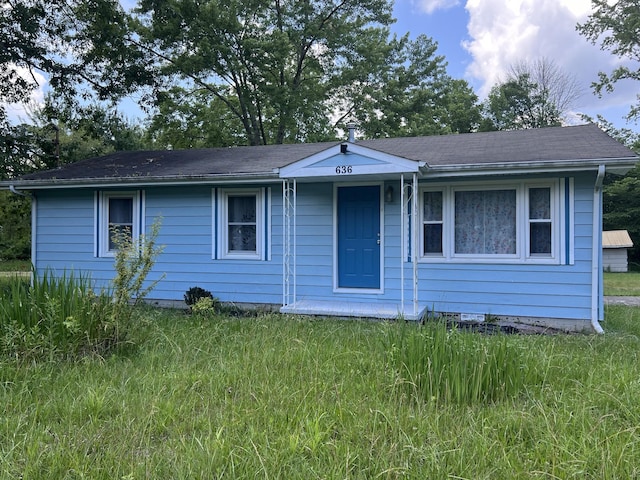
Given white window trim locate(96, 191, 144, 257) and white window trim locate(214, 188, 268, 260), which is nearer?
white window trim locate(214, 188, 268, 260)

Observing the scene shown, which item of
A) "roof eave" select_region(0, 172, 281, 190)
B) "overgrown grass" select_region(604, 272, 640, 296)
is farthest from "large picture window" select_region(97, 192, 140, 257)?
"overgrown grass" select_region(604, 272, 640, 296)

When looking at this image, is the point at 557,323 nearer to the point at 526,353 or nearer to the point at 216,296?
the point at 526,353

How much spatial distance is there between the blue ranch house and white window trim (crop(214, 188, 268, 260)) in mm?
28

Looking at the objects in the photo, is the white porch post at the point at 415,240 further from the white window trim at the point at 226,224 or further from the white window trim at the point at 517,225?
the white window trim at the point at 226,224

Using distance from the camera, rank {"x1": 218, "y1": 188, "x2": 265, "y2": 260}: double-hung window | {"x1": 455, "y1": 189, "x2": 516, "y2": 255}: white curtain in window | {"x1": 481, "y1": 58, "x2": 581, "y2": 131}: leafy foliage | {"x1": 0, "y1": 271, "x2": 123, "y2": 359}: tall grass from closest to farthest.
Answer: {"x1": 0, "y1": 271, "x2": 123, "y2": 359}: tall grass → {"x1": 455, "y1": 189, "x2": 516, "y2": 255}: white curtain in window → {"x1": 218, "y1": 188, "x2": 265, "y2": 260}: double-hung window → {"x1": 481, "y1": 58, "x2": 581, "y2": 131}: leafy foliage

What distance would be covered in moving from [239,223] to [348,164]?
2793mm

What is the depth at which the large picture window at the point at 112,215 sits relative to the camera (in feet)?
31.2

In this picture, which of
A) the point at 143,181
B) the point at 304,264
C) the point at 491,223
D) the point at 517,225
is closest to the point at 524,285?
the point at 517,225

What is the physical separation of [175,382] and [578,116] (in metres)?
31.0

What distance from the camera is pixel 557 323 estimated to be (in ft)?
22.7

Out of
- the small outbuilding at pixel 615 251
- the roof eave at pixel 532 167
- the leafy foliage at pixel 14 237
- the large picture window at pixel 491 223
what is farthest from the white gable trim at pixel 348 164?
the leafy foliage at pixel 14 237

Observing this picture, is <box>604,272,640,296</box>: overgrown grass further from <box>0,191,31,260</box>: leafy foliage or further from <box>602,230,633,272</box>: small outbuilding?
<box>0,191,31,260</box>: leafy foliage

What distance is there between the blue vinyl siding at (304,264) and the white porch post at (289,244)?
130 millimetres

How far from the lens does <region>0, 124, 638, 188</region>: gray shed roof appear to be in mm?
6773
